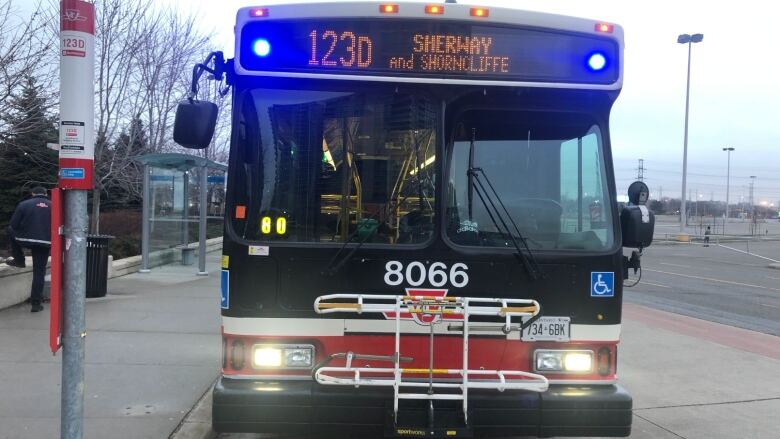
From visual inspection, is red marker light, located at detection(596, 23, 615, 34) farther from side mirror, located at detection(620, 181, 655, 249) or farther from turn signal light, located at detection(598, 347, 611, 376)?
turn signal light, located at detection(598, 347, 611, 376)

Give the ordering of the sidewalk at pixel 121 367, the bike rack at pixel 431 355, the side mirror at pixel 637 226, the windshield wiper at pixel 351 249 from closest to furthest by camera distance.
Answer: the bike rack at pixel 431 355
the windshield wiper at pixel 351 249
the side mirror at pixel 637 226
the sidewalk at pixel 121 367

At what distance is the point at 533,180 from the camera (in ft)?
12.6

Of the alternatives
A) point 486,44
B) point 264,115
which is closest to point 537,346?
point 486,44

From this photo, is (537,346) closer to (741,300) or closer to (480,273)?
(480,273)

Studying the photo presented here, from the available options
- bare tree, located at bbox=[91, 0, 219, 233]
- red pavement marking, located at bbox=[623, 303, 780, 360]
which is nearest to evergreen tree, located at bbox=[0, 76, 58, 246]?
bare tree, located at bbox=[91, 0, 219, 233]

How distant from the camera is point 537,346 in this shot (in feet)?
12.0

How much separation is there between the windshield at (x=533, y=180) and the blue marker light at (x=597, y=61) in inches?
11.9

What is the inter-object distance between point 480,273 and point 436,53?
4.42ft

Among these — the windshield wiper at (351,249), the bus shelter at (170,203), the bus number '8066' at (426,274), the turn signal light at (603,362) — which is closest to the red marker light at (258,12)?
the windshield wiper at (351,249)

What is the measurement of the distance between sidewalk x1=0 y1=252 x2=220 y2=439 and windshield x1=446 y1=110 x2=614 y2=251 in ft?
8.78

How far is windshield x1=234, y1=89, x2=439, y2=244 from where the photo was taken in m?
3.67

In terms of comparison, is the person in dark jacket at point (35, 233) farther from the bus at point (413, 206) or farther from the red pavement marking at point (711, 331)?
the red pavement marking at point (711, 331)

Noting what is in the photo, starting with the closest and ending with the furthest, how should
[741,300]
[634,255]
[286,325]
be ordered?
[286,325], [634,255], [741,300]

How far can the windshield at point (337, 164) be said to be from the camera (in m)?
3.67
